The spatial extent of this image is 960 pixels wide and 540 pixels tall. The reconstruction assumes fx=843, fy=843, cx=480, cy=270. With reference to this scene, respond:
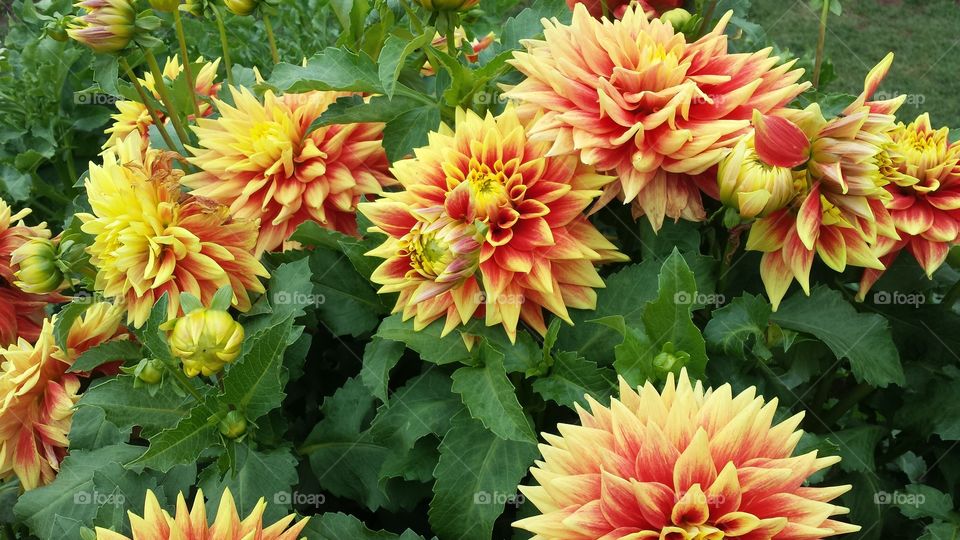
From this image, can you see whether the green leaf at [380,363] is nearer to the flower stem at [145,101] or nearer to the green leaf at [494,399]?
the green leaf at [494,399]

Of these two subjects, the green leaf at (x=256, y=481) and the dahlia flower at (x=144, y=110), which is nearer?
the green leaf at (x=256, y=481)

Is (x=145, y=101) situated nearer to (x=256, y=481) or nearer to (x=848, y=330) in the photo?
(x=256, y=481)

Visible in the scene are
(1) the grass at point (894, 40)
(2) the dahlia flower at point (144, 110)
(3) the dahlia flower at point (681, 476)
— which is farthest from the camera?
(1) the grass at point (894, 40)

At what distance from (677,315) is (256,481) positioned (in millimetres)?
520

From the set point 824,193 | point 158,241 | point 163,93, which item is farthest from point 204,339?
point 824,193

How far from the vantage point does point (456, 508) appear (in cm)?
93

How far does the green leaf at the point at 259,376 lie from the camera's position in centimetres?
93

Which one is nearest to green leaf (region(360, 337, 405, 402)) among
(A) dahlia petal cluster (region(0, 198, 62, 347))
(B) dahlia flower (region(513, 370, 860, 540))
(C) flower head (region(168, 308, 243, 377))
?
(C) flower head (region(168, 308, 243, 377))

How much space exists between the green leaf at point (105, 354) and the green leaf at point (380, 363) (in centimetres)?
34

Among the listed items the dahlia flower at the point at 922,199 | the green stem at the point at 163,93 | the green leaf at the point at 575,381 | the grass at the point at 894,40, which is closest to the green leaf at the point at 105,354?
the green stem at the point at 163,93

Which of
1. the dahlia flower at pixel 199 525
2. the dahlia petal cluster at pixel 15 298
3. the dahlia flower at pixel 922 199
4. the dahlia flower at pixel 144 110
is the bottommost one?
the dahlia petal cluster at pixel 15 298

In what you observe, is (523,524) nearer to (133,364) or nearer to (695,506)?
(695,506)

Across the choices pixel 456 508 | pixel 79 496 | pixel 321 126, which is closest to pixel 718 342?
pixel 456 508

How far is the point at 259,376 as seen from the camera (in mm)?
949
